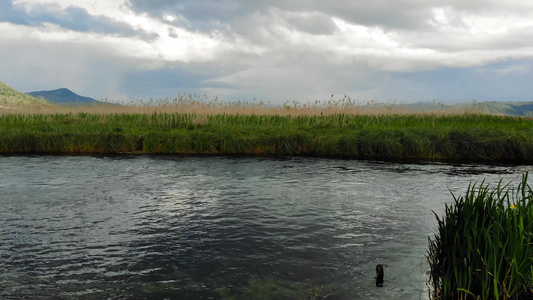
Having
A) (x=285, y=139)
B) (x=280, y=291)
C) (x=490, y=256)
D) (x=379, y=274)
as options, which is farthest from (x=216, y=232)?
(x=285, y=139)

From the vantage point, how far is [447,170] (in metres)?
17.3

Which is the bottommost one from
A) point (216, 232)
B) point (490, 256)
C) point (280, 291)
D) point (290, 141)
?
point (280, 291)

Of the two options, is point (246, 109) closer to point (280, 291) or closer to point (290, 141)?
point (290, 141)

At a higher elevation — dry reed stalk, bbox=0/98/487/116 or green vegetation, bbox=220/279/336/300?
dry reed stalk, bbox=0/98/487/116

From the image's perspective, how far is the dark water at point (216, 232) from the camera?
20.6 ft

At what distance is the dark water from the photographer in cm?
627

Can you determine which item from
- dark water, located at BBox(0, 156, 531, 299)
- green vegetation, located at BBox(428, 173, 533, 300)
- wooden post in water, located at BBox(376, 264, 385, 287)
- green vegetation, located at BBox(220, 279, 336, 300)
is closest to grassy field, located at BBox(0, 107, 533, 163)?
dark water, located at BBox(0, 156, 531, 299)

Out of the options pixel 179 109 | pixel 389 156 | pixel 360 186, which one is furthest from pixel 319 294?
pixel 179 109

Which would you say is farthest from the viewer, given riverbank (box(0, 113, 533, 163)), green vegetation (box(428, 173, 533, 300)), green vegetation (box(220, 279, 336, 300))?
riverbank (box(0, 113, 533, 163))

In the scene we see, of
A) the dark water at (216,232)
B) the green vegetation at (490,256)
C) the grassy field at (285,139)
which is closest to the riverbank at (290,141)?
the grassy field at (285,139)

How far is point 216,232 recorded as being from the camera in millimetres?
8805

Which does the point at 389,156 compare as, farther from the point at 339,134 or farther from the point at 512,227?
the point at 512,227

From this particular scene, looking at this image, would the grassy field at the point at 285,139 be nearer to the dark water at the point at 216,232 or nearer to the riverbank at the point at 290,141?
the riverbank at the point at 290,141

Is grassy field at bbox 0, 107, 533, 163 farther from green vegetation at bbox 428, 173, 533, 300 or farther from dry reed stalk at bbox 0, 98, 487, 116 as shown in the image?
green vegetation at bbox 428, 173, 533, 300
